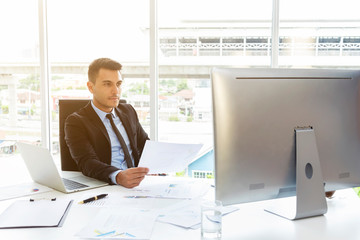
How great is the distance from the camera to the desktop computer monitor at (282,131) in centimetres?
109

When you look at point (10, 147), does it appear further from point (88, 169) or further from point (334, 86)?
point (334, 86)

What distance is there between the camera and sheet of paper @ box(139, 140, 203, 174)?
1521mm

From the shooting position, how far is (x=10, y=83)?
3725 millimetres

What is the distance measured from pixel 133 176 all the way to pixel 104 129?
0.57m

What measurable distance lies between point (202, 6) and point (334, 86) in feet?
7.49

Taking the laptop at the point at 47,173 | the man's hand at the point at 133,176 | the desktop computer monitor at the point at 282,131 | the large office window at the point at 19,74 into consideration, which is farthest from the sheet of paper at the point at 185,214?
the large office window at the point at 19,74

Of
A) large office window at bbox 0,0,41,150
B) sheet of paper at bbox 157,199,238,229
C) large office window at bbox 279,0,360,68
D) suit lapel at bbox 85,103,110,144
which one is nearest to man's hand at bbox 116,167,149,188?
sheet of paper at bbox 157,199,238,229

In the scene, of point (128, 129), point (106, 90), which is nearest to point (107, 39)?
point (106, 90)

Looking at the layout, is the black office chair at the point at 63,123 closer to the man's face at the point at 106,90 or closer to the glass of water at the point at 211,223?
the man's face at the point at 106,90

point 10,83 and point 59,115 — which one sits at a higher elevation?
point 10,83

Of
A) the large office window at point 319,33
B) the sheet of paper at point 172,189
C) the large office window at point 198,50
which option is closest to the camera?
the sheet of paper at point 172,189

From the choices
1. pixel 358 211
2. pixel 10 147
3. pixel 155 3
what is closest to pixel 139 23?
pixel 155 3

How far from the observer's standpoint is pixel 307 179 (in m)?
1.20

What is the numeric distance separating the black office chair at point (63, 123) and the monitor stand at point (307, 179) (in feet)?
4.41
